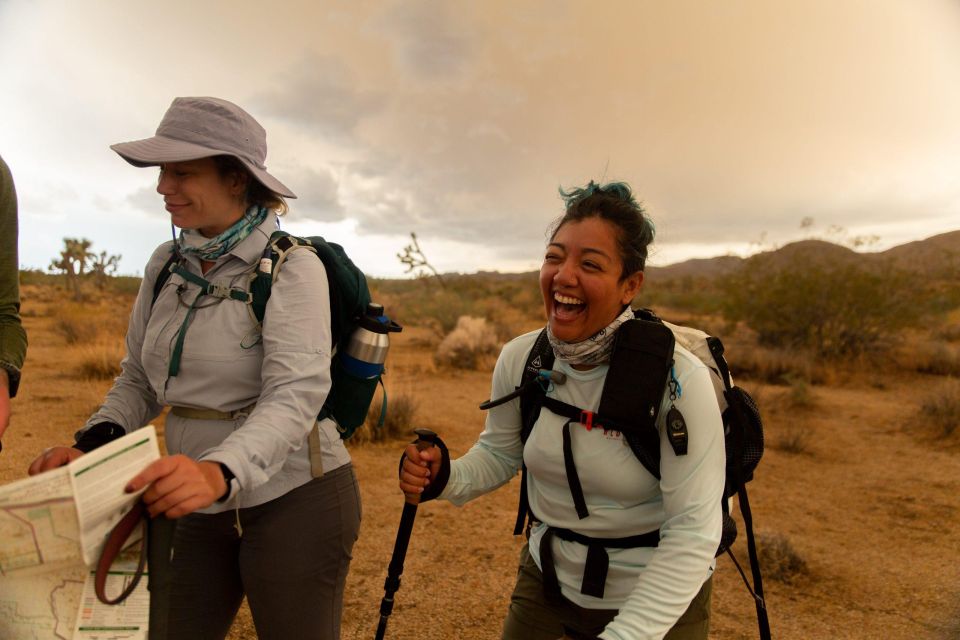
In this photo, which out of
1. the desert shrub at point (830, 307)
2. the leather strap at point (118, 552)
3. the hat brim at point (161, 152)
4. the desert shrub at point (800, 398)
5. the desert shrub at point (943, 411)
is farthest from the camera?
the desert shrub at point (830, 307)

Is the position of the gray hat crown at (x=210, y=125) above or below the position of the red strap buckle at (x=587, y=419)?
above

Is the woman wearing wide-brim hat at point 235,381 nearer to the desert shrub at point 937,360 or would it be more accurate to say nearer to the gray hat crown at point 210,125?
the gray hat crown at point 210,125

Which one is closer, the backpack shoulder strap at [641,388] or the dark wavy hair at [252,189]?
the backpack shoulder strap at [641,388]

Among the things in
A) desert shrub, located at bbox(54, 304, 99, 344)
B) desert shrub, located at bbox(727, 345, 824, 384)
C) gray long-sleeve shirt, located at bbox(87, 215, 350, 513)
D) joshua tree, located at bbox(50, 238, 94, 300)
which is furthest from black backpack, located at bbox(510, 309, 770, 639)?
joshua tree, located at bbox(50, 238, 94, 300)

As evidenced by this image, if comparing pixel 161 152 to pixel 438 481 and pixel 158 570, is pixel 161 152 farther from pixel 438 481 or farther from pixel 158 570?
pixel 438 481

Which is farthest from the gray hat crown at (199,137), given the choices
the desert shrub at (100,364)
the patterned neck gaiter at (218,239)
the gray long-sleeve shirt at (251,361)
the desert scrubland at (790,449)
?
the desert shrub at (100,364)

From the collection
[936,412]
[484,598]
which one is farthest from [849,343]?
[484,598]

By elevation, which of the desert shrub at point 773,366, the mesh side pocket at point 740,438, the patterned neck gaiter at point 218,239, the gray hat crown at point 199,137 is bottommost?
the desert shrub at point 773,366

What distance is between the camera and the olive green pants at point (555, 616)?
5.97 feet

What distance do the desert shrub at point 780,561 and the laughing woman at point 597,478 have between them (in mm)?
3086

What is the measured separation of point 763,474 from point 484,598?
13.1ft

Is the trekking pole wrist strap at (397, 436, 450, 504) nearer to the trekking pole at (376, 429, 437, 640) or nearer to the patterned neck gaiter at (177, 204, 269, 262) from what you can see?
the trekking pole at (376, 429, 437, 640)

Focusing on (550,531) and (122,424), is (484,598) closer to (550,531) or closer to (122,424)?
(550,531)

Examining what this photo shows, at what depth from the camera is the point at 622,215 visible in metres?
1.92
